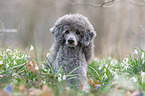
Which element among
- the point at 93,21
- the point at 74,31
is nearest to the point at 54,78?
the point at 74,31

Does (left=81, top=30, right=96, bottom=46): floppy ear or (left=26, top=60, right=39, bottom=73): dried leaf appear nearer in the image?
(left=26, top=60, right=39, bottom=73): dried leaf

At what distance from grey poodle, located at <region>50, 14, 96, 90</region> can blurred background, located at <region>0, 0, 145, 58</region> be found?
0.43 m

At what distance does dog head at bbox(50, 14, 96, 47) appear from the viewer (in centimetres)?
300

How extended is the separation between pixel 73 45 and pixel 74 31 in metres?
0.24

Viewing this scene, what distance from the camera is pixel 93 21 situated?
28.2ft

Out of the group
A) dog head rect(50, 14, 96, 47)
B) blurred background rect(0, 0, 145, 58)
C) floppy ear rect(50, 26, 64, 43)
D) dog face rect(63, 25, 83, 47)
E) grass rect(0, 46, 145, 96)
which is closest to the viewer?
grass rect(0, 46, 145, 96)

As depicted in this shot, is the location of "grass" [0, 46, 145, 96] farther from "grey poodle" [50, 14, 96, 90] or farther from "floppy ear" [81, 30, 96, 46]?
"floppy ear" [81, 30, 96, 46]

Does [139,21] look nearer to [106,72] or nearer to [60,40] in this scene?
[106,72]

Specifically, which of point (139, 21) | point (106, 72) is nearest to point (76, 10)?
point (139, 21)

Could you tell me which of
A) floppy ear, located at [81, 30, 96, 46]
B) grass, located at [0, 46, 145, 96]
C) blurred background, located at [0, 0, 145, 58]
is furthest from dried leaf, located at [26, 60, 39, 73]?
floppy ear, located at [81, 30, 96, 46]

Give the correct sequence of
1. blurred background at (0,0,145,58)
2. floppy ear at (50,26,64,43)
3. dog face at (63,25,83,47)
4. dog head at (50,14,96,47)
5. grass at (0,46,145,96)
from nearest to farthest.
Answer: grass at (0,46,145,96), dog face at (63,25,83,47), dog head at (50,14,96,47), floppy ear at (50,26,64,43), blurred background at (0,0,145,58)

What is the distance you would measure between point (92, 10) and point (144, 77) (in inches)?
252

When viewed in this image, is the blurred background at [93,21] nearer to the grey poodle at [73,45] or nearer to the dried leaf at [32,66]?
the dried leaf at [32,66]

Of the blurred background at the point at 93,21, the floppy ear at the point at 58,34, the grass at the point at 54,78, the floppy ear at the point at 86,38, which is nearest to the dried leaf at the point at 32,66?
the grass at the point at 54,78
